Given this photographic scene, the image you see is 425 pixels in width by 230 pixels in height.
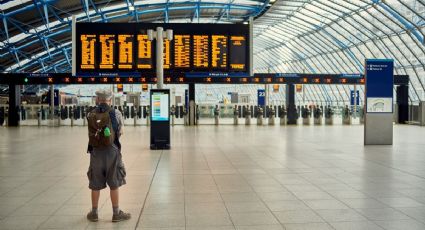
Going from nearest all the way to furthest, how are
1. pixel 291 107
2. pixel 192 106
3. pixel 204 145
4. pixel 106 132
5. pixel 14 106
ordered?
pixel 106 132, pixel 204 145, pixel 192 106, pixel 14 106, pixel 291 107

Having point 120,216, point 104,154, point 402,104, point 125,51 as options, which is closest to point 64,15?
point 125,51

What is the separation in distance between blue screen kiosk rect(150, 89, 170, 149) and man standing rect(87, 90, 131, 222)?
8.11 metres

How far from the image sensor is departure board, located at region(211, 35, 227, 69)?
16891 millimetres

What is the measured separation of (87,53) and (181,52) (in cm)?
324

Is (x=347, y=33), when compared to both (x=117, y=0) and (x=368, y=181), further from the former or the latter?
(x=368, y=181)

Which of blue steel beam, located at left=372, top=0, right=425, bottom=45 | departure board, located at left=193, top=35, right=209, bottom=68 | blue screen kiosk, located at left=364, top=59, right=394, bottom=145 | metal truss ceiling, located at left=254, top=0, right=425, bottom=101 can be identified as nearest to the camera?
blue screen kiosk, located at left=364, top=59, right=394, bottom=145

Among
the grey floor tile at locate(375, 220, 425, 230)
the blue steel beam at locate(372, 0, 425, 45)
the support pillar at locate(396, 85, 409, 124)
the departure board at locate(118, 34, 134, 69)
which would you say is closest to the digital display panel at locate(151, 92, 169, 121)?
the departure board at locate(118, 34, 134, 69)

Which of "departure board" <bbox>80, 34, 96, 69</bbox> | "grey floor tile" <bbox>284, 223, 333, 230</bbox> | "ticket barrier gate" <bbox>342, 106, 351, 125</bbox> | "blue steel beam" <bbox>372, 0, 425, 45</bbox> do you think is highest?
"blue steel beam" <bbox>372, 0, 425, 45</bbox>

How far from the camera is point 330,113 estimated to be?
31094 mm

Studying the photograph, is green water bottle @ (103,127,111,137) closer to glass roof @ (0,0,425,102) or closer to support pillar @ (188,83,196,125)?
support pillar @ (188,83,196,125)

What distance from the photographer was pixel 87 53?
53.4 feet

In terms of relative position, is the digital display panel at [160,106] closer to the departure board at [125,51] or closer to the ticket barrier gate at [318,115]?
the departure board at [125,51]

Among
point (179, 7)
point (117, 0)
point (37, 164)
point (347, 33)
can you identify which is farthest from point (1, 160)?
point (347, 33)

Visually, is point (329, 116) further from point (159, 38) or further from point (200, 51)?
point (159, 38)
